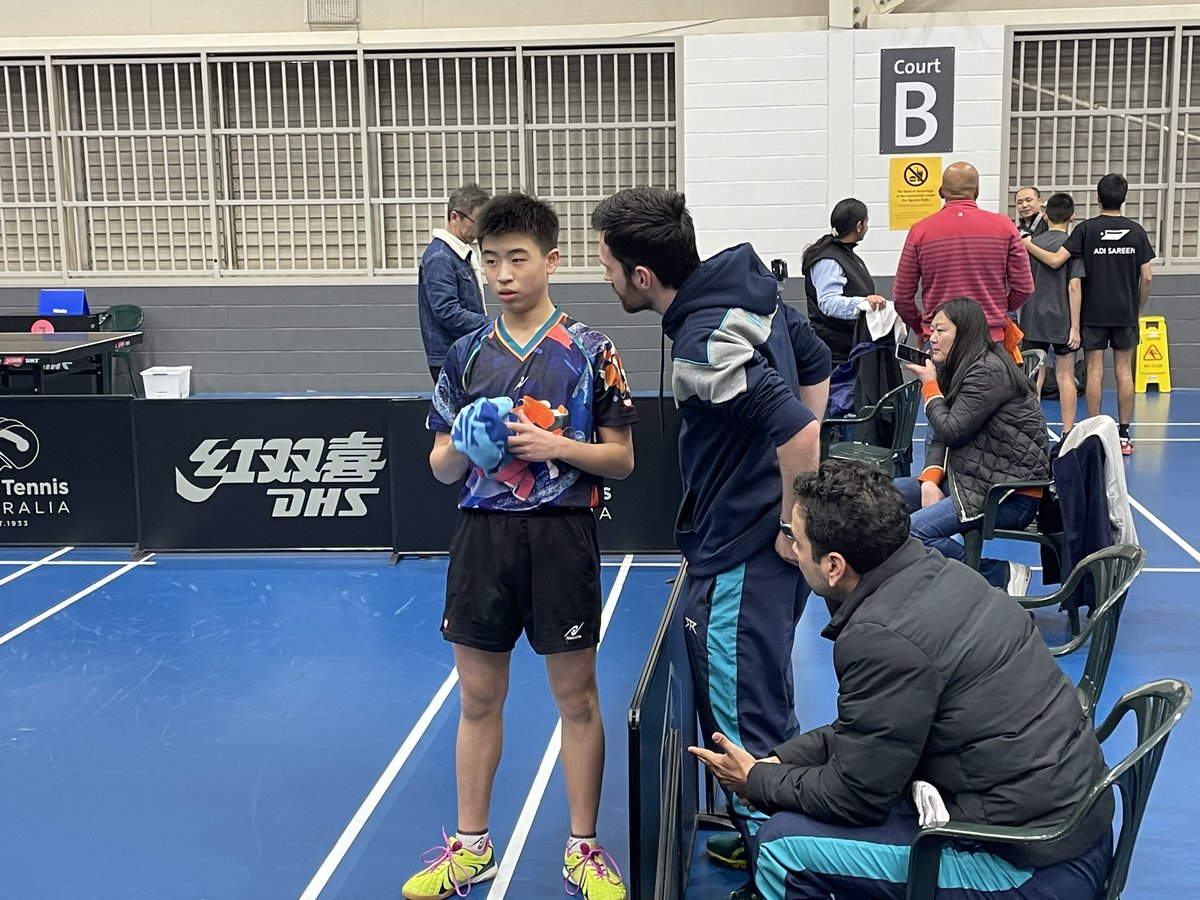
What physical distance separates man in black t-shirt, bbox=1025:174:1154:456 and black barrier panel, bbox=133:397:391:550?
17.0ft

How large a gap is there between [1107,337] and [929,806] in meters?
7.71

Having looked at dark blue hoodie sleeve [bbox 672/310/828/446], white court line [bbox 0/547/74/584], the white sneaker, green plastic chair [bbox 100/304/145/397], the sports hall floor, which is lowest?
the sports hall floor

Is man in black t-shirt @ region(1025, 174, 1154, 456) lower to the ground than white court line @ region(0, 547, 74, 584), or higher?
→ higher

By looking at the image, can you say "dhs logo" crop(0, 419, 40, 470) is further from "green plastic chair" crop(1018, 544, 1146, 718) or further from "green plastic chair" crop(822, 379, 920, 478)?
"green plastic chair" crop(1018, 544, 1146, 718)

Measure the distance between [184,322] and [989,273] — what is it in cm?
901

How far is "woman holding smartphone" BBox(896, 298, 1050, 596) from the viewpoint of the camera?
5082 millimetres

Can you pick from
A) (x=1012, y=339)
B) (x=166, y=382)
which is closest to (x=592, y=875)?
(x=1012, y=339)

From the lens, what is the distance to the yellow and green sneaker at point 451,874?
331 cm

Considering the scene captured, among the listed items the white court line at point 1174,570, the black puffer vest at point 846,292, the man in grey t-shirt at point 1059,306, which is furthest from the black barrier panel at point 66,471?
the man in grey t-shirt at point 1059,306

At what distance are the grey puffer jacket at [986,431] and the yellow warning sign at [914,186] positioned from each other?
303 inches

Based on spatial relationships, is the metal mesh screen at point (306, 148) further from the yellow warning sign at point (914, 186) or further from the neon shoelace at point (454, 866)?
the neon shoelace at point (454, 866)

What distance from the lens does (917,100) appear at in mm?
12469

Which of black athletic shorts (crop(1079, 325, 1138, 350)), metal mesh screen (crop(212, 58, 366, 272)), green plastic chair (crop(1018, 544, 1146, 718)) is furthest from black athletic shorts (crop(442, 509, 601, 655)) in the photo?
metal mesh screen (crop(212, 58, 366, 272))

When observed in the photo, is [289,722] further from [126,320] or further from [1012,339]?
[126,320]
